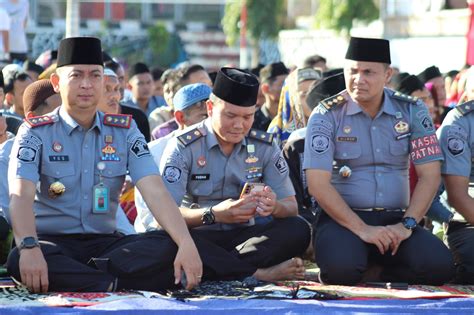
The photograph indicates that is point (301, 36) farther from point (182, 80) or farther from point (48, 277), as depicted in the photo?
point (48, 277)

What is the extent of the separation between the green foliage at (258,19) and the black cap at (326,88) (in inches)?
1380

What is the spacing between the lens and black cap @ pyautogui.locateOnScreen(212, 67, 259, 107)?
240 inches

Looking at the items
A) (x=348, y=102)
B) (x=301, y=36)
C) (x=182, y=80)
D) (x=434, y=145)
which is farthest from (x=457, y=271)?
(x=301, y=36)

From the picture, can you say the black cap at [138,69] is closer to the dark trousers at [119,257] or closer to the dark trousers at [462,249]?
the dark trousers at [462,249]

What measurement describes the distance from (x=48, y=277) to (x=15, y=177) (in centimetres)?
50

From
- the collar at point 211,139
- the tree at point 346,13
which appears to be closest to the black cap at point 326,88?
the collar at point 211,139

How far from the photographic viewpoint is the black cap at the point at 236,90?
6.09 metres

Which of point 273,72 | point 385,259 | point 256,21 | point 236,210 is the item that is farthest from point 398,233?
point 256,21

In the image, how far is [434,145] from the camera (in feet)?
21.0

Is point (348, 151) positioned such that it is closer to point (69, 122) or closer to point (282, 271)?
point (282, 271)

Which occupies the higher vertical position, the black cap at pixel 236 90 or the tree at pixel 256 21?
the black cap at pixel 236 90

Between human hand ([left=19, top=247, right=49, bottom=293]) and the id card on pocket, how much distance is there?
52 centimetres

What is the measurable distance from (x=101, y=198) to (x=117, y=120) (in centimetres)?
41

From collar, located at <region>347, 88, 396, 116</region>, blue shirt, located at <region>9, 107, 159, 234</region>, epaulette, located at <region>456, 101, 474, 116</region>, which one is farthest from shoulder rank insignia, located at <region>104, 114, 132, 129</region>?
epaulette, located at <region>456, 101, 474, 116</region>
